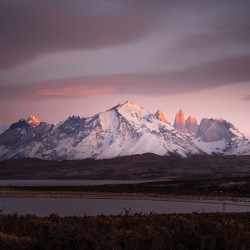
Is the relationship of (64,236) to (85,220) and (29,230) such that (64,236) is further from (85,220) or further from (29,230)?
(85,220)

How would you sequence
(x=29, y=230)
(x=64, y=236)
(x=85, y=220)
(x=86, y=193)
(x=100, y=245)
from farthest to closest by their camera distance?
(x=86, y=193) → (x=85, y=220) → (x=29, y=230) → (x=64, y=236) → (x=100, y=245)

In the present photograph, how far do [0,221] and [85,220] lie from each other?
16.9 feet

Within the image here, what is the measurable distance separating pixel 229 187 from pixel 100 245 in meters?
86.7

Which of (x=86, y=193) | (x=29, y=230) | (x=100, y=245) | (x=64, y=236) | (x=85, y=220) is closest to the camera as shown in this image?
(x=100, y=245)

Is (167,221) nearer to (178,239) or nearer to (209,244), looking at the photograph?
(178,239)

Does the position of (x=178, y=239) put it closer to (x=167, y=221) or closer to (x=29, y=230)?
(x=29, y=230)

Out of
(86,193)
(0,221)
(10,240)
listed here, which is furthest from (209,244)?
(86,193)

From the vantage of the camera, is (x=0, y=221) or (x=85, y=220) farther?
(x=85, y=220)

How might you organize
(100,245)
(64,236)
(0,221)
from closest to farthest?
(100,245)
(64,236)
(0,221)

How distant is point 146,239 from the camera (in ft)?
72.9

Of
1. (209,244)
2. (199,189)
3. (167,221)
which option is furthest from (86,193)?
(209,244)

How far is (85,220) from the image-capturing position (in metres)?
32.5

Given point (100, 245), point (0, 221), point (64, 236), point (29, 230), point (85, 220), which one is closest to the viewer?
point (100, 245)

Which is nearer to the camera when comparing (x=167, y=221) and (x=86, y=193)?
(x=167, y=221)
